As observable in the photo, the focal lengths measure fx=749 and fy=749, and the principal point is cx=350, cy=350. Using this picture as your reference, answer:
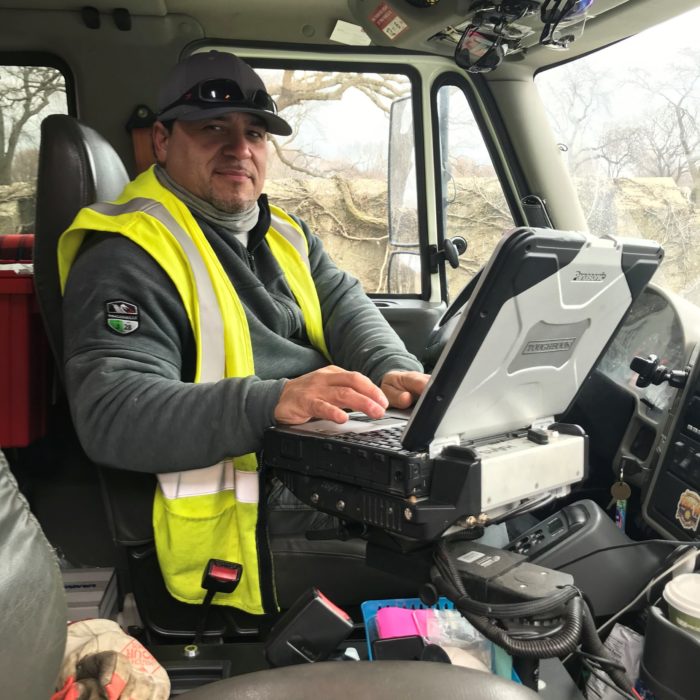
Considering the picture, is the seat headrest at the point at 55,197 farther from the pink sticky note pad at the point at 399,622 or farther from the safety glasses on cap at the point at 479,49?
the safety glasses on cap at the point at 479,49

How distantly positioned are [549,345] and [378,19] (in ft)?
4.71

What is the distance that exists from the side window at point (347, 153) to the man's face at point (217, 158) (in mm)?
706

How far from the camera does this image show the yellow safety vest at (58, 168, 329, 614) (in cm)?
152

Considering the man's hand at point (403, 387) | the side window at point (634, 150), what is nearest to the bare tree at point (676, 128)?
the side window at point (634, 150)

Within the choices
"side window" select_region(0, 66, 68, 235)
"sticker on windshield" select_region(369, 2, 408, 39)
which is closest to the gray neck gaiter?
"sticker on windshield" select_region(369, 2, 408, 39)

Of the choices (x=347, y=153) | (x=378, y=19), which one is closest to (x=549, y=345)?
(x=378, y=19)

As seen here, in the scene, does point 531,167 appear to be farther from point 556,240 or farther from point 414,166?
point 556,240

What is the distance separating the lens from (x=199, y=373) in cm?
157

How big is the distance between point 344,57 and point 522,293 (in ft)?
6.39

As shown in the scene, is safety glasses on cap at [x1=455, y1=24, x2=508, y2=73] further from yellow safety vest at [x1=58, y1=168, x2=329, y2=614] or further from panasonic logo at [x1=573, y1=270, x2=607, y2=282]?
panasonic logo at [x1=573, y1=270, x2=607, y2=282]

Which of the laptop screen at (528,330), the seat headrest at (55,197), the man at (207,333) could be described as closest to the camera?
the laptop screen at (528,330)

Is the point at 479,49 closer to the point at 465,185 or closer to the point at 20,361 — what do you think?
the point at 465,185

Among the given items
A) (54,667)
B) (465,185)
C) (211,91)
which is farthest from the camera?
(465,185)

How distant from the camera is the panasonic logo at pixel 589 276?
1053 millimetres
